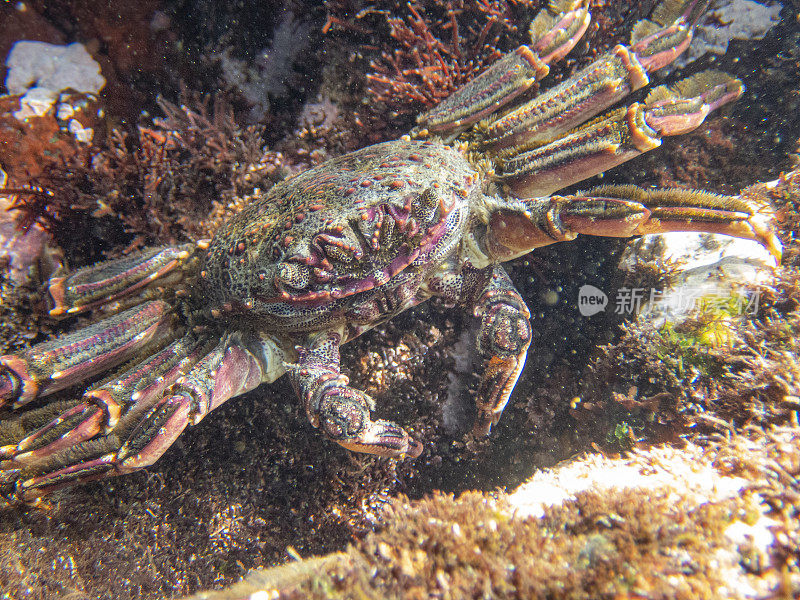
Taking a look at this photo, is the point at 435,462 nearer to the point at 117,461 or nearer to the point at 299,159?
the point at 117,461

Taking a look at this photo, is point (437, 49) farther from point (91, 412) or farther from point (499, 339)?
point (91, 412)

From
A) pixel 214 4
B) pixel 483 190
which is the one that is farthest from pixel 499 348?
pixel 214 4

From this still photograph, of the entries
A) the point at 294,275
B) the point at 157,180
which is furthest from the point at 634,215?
the point at 157,180

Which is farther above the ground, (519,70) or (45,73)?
(45,73)

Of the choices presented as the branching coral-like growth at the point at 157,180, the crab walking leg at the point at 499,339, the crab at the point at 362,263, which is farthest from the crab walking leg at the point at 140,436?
the crab walking leg at the point at 499,339

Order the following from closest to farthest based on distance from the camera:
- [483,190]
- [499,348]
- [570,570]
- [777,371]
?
[570,570] → [777,371] → [499,348] → [483,190]

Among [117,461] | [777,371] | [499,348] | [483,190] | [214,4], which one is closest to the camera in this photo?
[117,461]
